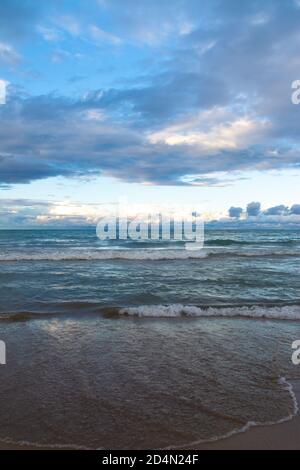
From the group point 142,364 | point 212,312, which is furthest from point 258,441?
point 212,312

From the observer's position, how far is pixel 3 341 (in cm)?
715

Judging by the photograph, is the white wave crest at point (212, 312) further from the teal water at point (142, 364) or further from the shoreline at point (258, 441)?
the shoreline at point (258, 441)

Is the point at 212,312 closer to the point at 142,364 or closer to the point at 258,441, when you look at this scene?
the point at 142,364

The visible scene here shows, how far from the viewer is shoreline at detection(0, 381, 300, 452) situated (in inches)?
148

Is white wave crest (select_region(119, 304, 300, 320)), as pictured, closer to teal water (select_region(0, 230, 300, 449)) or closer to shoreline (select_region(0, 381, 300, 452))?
teal water (select_region(0, 230, 300, 449))

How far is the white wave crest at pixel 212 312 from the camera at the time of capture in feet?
30.3

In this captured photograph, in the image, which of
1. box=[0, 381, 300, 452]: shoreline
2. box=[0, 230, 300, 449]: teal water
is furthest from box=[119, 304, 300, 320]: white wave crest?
box=[0, 381, 300, 452]: shoreline

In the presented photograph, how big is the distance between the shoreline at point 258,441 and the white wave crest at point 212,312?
16.8 ft

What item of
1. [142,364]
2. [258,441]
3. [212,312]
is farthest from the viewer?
[212,312]

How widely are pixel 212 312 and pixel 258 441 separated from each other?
562 centimetres

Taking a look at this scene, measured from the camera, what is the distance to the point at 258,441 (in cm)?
387

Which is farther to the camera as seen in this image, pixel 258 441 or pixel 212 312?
pixel 212 312
